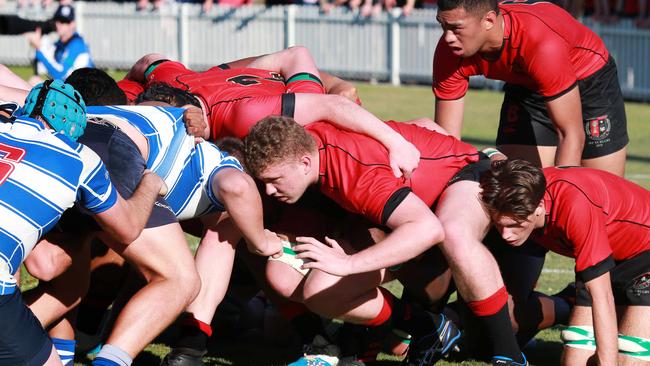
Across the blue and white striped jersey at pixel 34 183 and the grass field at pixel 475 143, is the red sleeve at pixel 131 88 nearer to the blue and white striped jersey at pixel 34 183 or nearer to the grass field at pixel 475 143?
the grass field at pixel 475 143

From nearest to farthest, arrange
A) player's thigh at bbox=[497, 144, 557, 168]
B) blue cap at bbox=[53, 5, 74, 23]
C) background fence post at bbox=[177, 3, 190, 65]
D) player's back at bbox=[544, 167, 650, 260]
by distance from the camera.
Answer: player's back at bbox=[544, 167, 650, 260]
player's thigh at bbox=[497, 144, 557, 168]
blue cap at bbox=[53, 5, 74, 23]
background fence post at bbox=[177, 3, 190, 65]

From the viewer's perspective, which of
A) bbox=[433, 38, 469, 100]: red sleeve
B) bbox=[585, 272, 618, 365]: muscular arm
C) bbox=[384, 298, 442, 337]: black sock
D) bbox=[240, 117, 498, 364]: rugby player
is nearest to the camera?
bbox=[585, 272, 618, 365]: muscular arm

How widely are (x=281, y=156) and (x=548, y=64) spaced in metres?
Answer: 1.87

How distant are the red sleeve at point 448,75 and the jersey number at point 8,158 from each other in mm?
3029

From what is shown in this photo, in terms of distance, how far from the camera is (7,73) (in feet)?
19.5

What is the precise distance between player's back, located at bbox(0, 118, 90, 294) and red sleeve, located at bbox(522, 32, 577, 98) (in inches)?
110

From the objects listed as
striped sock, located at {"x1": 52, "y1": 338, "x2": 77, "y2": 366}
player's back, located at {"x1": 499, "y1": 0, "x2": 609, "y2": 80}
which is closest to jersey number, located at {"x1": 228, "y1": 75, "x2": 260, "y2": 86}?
player's back, located at {"x1": 499, "y1": 0, "x2": 609, "y2": 80}

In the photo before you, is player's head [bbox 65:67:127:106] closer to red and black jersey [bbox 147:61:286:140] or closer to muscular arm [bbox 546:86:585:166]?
red and black jersey [bbox 147:61:286:140]

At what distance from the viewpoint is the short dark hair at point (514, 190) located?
15.8 ft

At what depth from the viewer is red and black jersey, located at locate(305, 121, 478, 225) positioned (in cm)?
486

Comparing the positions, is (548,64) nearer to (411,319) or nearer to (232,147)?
(411,319)

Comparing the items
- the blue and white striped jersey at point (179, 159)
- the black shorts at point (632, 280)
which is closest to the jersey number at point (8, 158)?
the blue and white striped jersey at point (179, 159)

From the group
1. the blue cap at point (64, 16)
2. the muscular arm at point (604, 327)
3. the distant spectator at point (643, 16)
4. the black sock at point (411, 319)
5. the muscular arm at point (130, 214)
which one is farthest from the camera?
the distant spectator at point (643, 16)

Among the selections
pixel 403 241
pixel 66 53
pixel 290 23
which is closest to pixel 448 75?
pixel 403 241
